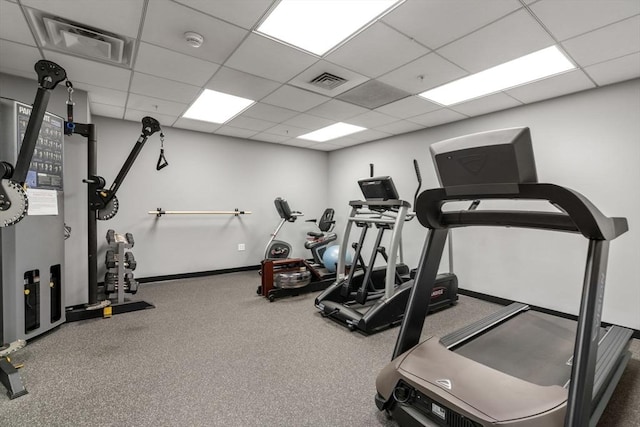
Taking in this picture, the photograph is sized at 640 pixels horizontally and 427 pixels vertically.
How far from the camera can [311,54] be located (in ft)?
8.36

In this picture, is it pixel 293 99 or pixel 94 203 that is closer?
pixel 94 203

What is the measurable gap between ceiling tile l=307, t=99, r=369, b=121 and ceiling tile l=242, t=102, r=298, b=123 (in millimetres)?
342

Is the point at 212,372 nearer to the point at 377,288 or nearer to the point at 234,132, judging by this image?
the point at 377,288

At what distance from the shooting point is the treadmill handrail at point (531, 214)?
1.22m

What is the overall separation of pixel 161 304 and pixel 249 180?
9.17ft

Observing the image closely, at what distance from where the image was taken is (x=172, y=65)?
2748 millimetres

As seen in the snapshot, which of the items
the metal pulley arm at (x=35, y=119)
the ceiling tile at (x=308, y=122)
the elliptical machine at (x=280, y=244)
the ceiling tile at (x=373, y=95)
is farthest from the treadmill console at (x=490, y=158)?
the elliptical machine at (x=280, y=244)

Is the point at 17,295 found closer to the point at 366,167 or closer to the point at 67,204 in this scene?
the point at 67,204

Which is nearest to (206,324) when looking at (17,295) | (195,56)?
(17,295)

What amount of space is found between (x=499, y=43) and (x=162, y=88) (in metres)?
3.34

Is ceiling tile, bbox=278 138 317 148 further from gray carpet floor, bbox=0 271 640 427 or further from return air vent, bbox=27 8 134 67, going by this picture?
gray carpet floor, bbox=0 271 640 427

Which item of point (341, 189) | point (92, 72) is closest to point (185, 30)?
point (92, 72)

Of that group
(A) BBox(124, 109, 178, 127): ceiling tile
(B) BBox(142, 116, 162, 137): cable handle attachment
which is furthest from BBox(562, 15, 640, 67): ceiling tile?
(A) BBox(124, 109, 178, 127): ceiling tile

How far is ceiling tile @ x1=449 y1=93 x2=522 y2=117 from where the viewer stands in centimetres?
349
